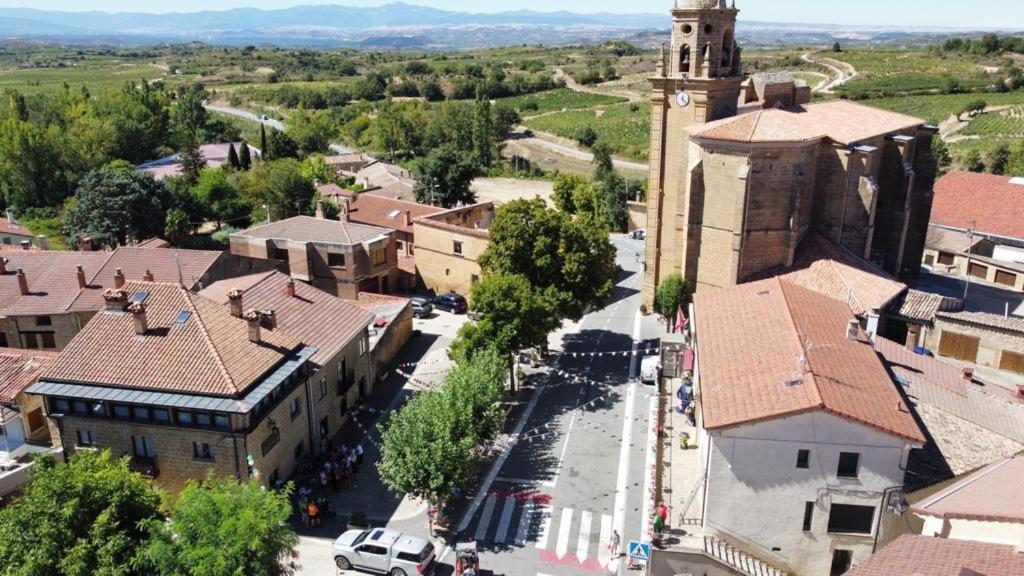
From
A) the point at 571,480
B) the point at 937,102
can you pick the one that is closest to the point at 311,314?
the point at 571,480

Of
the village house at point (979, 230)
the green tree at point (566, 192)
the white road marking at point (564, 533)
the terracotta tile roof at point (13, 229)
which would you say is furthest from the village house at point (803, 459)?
the terracotta tile roof at point (13, 229)

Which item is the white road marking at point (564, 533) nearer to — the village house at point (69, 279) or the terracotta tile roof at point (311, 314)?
the terracotta tile roof at point (311, 314)

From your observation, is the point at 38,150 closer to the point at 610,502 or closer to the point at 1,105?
the point at 1,105

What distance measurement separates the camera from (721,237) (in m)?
40.9

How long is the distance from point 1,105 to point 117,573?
10004cm

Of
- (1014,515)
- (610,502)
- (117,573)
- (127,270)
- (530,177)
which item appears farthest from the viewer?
(530,177)

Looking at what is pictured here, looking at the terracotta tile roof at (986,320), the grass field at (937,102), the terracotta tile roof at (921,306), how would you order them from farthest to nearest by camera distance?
the grass field at (937,102) < the terracotta tile roof at (921,306) < the terracotta tile roof at (986,320)

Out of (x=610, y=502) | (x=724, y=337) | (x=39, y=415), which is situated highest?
(x=724, y=337)

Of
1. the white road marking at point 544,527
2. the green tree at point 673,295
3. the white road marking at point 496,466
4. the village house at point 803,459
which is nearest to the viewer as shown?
the village house at point 803,459

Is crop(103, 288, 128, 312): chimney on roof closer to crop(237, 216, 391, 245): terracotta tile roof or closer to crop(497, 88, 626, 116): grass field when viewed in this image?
crop(237, 216, 391, 245): terracotta tile roof

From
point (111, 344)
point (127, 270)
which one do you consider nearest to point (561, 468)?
point (111, 344)

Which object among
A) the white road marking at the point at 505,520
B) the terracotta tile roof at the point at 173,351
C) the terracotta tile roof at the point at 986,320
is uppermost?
the terracotta tile roof at the point at 173,351

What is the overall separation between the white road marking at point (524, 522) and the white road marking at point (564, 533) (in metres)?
1.17

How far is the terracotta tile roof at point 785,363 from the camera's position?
973 inches
